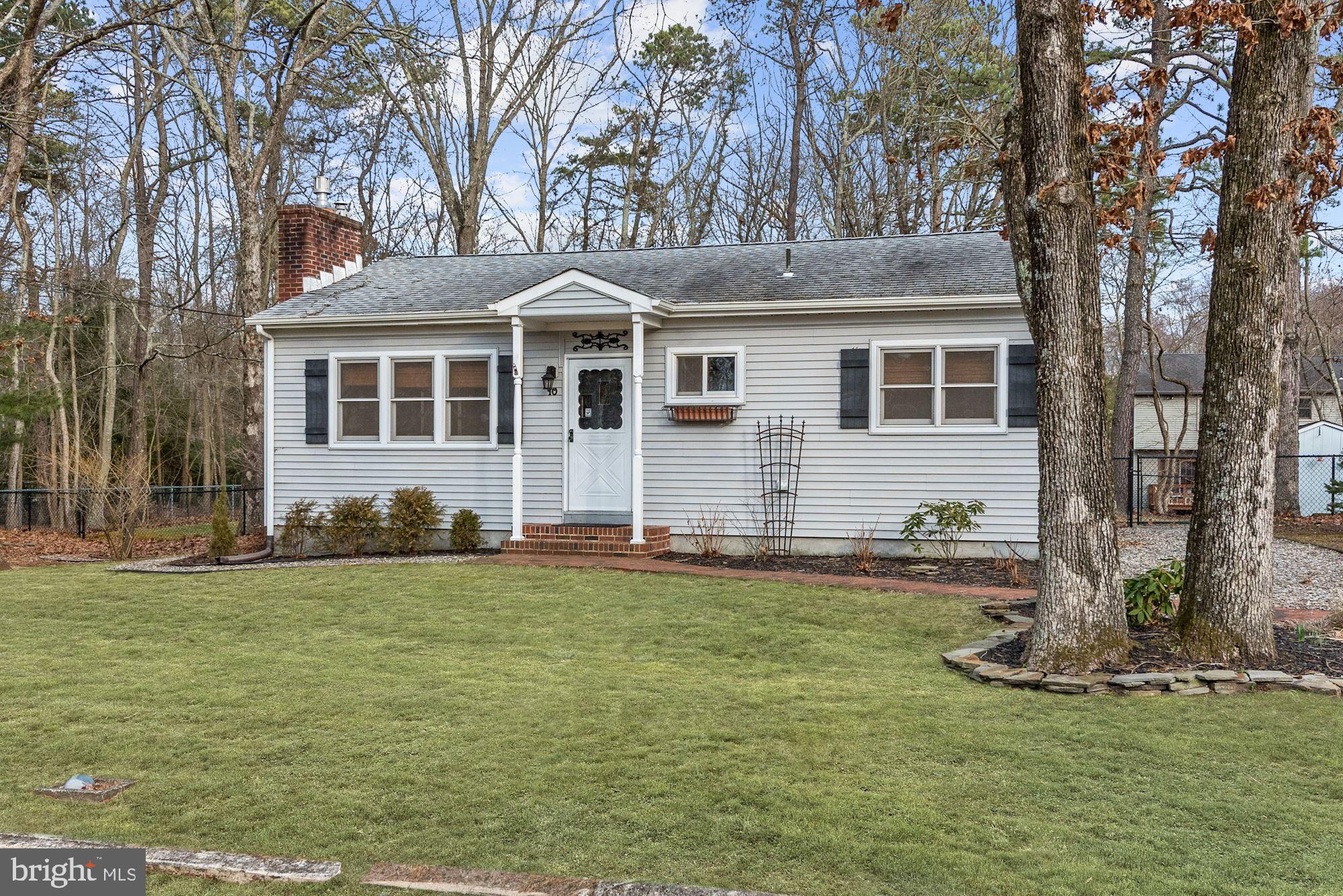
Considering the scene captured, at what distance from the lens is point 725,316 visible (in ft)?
39.5

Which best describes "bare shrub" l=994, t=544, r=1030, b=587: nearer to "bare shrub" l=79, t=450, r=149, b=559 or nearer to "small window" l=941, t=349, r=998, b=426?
"small window" l=941, t=349, r=998, b=426

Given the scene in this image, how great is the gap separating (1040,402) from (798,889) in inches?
155

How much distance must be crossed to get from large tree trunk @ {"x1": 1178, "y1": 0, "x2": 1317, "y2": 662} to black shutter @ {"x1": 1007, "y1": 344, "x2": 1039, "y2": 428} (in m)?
4.67

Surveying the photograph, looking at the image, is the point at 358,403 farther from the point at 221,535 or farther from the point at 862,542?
the point at 862,542

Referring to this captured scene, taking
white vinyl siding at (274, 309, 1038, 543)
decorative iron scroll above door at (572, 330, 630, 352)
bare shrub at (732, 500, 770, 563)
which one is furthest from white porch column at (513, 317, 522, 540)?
bare shrub at (732, 500, 770, 563)

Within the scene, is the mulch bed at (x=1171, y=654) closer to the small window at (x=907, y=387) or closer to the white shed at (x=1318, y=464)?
the small window at (x=907, y=387)

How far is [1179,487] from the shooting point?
904 inches

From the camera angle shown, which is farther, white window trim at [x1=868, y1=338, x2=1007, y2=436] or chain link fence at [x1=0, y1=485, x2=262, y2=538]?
chain link fence at [x1=0, y1=485, x2=262, y2=538]

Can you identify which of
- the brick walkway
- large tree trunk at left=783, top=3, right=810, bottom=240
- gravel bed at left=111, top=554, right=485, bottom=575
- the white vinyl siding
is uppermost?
large tree trunk at left=783, top=3, right=810, bottom=240

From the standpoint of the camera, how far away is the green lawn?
3.57m

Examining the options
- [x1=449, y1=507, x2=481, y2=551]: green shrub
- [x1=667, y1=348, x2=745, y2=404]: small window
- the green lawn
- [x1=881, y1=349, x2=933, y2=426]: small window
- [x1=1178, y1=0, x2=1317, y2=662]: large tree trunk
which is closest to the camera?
the green lawn

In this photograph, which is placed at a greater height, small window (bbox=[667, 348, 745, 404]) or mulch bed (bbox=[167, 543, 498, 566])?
small window (bbox=[667, 348, 745, 404])

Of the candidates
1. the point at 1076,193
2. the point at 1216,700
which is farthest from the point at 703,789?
the point at 1076,193

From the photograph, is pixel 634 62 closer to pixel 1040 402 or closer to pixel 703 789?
pixel 1040 402
